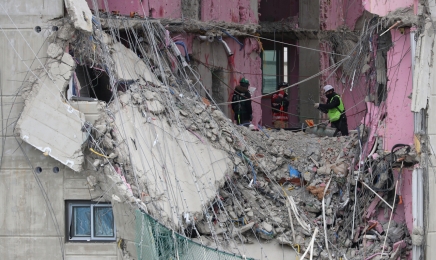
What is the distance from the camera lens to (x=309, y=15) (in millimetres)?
22875

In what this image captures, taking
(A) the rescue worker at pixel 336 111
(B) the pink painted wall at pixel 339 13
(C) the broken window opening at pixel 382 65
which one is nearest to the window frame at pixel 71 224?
(C) the broken window opening at pixel 382 65

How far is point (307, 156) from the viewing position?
1420 centimetres

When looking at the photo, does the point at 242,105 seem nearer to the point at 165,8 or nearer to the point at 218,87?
the point at 218,87

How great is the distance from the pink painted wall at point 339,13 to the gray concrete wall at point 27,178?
1182 centimetres

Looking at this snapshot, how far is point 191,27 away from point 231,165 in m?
4.90

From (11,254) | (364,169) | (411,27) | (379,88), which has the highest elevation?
(411,27)

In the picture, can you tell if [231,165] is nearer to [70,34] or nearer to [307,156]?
[307,156]

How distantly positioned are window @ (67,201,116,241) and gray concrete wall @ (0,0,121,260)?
13 centimetres

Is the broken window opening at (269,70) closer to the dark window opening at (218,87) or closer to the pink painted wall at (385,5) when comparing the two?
the dark window opening at (218,87)

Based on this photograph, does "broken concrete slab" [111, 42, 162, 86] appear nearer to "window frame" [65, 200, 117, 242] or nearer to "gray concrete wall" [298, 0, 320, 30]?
"window frame" [65, 200, 117, 242]

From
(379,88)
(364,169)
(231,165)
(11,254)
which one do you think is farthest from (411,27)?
(11,254)

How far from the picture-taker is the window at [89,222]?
12180mm

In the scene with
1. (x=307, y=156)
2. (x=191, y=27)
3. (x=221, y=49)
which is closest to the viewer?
(x=307, y=156)

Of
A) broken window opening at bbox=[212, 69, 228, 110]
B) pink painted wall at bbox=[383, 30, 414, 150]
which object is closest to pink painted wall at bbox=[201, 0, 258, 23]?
broken window opening at bbox=[212, 69, 228, 110]
